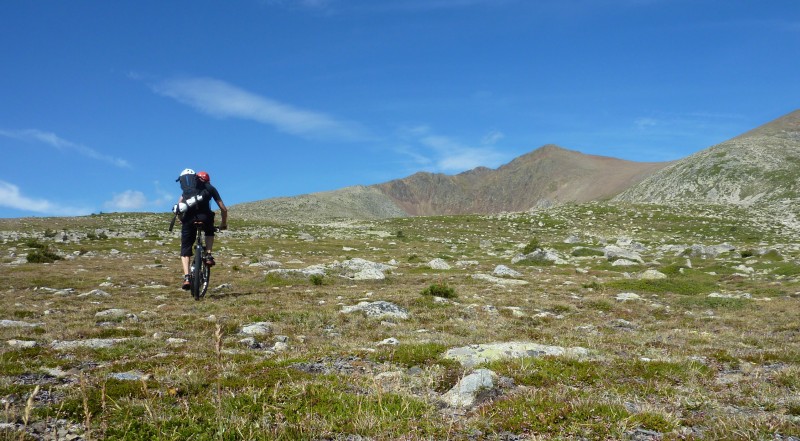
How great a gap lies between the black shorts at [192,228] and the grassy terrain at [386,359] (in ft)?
5.52

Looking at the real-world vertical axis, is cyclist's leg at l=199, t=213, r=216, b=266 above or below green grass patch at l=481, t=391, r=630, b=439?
above

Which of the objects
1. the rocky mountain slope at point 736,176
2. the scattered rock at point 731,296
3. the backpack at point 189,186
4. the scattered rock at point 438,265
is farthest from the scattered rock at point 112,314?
the rocky mountain slope at point 736,176

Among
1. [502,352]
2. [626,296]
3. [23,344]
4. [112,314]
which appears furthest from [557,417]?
[626,296]

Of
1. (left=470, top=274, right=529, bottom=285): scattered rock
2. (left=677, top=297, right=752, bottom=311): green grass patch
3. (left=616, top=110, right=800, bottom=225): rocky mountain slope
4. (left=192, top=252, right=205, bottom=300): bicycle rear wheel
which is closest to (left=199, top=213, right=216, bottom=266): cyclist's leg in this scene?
(left=192, top=252, right=205, bottom=300): bicycle rear wheel

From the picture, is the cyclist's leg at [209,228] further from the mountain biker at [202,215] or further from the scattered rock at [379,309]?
the scattered rock at [379,309]

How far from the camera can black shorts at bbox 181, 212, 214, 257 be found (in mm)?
13336

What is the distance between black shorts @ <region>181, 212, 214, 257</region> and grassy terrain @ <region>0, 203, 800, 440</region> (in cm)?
168

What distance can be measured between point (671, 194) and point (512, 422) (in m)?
129

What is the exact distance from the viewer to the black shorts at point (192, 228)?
1334 cm

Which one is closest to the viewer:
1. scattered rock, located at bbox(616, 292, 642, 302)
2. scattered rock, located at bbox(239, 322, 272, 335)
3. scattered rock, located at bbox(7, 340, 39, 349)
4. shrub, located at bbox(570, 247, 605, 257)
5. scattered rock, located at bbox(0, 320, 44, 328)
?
scattered rock, located at bbox(7, 340, 39, 349)

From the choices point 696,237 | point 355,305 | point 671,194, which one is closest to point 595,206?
point 696,237

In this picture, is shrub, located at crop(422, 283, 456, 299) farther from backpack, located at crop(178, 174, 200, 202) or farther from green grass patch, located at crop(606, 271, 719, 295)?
green grass patch, located at crop(606, 271, 719, 295)

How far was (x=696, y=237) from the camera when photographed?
49.7 metres

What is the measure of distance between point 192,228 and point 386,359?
8.84 meters
